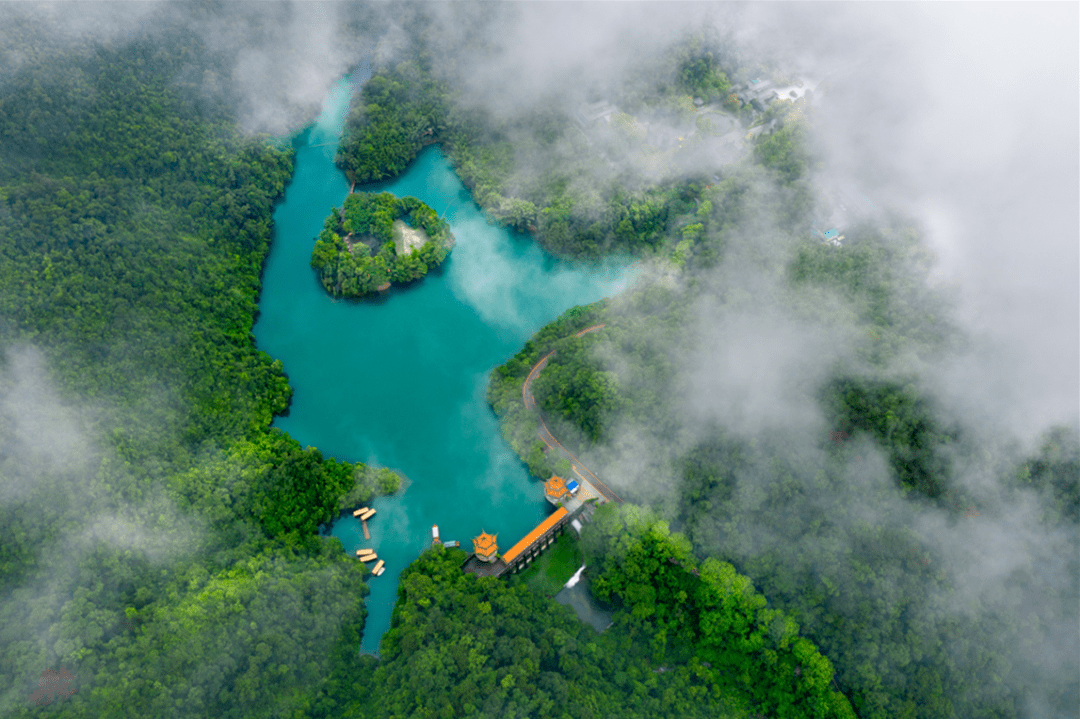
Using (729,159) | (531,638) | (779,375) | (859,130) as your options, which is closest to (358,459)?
(531,638)

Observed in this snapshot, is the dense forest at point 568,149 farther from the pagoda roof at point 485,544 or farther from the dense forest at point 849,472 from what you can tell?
the pagoda roof at point 485,544

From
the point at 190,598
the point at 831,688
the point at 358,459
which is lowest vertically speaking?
the point at 831,688

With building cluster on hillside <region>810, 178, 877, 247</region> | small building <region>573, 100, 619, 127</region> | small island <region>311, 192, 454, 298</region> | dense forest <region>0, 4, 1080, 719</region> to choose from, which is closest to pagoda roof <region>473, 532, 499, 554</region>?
dense forest <region>0, 4, 1080, 719</region>

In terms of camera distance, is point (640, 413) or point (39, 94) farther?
point (39, 94)

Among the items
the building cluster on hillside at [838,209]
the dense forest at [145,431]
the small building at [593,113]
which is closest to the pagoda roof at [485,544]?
the dense forest at [145,431]

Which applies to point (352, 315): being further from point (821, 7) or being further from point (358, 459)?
point (821, 7)
